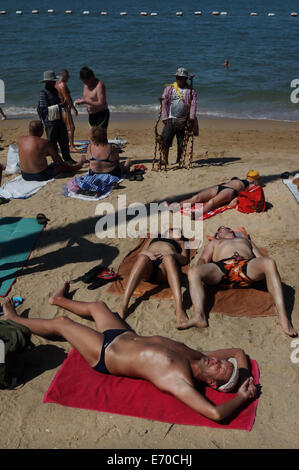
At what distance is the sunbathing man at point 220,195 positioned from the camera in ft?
22.3

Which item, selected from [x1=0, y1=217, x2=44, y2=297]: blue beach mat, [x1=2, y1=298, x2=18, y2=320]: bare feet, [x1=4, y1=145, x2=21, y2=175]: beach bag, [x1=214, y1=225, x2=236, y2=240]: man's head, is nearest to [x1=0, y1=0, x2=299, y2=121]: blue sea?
[x1=4, y1=145, x2=21, y2=175]: beach bag

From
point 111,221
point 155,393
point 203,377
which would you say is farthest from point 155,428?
point 111,221

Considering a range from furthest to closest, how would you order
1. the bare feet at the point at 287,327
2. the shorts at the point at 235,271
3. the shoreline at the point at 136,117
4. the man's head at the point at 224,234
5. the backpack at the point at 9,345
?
1. the shoreline at the point at 136,117
2. the man's head at the point at 224,234
3. the shorts at the point at 235,271
4. the bare feet at the point at 287,327
5. the backpack at the point at 9,345

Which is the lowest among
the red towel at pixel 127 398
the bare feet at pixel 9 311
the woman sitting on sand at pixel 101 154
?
the red towel at pixel 127 398

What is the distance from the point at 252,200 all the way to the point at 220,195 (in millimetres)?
531

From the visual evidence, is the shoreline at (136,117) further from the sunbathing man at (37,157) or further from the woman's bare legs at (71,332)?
the woman's bare legs at (71,332)

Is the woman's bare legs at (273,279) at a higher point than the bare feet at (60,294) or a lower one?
higher

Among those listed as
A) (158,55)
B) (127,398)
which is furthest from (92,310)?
(158,55)

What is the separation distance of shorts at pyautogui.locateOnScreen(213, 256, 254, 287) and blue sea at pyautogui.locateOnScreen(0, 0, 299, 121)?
11707 millimetres

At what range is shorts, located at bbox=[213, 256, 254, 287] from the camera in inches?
185

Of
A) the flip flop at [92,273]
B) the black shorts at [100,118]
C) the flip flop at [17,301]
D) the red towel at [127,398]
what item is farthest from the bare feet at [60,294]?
the black shorts at [100,118]

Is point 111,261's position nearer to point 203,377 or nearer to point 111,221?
point 111,221

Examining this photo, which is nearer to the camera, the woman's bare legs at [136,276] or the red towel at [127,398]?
the red towel at [127,398]

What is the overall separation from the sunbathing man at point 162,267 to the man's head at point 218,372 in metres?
0.88
